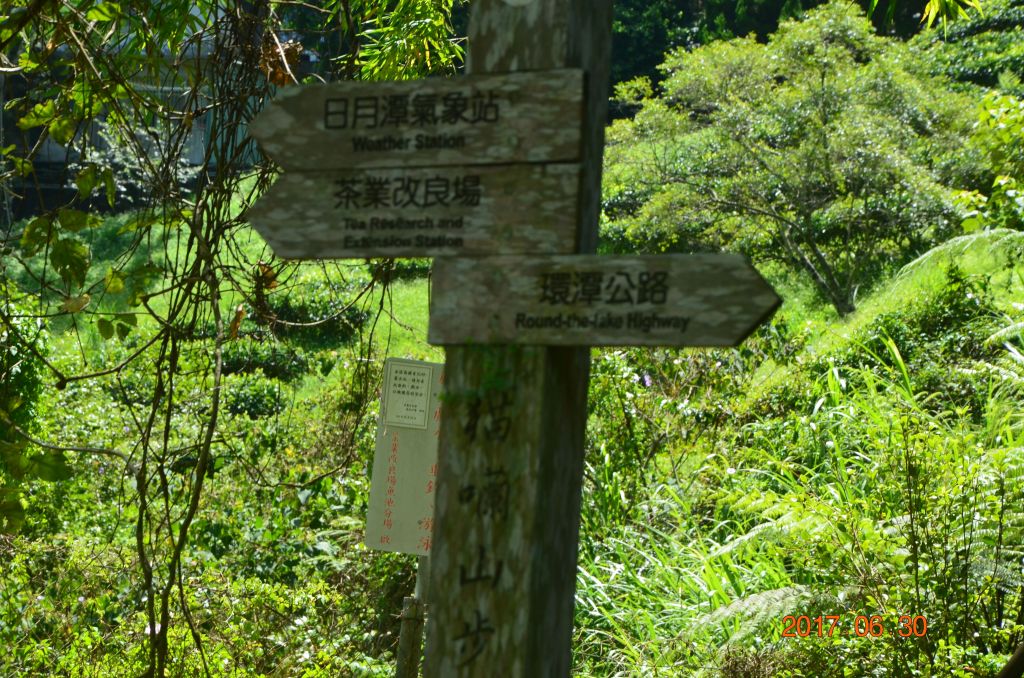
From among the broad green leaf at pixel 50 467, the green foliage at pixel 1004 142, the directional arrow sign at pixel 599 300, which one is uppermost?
the green foliage at pixel 1004 142

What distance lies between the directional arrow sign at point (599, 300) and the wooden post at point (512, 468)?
6 centimetres

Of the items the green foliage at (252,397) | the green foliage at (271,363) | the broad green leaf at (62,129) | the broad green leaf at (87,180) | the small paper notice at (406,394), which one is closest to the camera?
the broad green leaf at (87,180)

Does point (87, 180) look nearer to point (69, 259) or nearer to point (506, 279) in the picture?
point (69, 259)

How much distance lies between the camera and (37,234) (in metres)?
3.09

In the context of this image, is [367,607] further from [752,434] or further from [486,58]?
[486,58]

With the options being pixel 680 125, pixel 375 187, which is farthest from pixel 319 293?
pixel 375 187

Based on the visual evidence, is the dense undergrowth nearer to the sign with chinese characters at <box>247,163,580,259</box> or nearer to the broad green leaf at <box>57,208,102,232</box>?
the broad green leaf at <box>57,208,102,232</box>

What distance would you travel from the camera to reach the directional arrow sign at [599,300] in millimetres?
1981

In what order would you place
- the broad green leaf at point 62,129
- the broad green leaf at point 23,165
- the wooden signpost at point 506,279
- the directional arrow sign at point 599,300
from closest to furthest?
the directional arrow sign at point 599,300 → the wooden signpost at point 506,279 → the broad green leaf at point 23,165 → the broad green leaf at point 62,129

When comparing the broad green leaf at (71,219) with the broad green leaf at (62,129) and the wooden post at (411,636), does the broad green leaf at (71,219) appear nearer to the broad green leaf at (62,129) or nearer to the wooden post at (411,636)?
the broad green leaf at (62,129)

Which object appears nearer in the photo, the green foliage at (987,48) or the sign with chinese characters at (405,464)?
the sign with chinese characters at (405,464)

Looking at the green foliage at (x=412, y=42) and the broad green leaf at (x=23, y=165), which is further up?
the green foliage at (x=412, y=42)

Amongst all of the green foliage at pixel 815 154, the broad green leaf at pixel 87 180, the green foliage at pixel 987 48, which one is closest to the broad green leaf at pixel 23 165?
the broad green leaf at pixel 87 180
